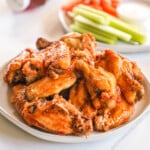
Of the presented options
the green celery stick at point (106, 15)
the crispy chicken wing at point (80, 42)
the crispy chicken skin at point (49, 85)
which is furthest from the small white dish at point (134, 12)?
the crispy chicken skin at point (49, 85)

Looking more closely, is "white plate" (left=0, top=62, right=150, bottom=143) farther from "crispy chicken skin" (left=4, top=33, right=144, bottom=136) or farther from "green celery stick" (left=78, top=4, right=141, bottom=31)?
"green celery stick" (left=78, top=4, right=141, bottom=31)

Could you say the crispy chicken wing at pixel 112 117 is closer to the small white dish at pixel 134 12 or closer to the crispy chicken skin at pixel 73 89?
the crispy chicken skin at pixel 73 89

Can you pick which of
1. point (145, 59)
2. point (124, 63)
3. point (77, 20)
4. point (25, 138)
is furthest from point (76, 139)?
point (77, 20)

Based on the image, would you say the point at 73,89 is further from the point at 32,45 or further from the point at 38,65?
the point at 32,45

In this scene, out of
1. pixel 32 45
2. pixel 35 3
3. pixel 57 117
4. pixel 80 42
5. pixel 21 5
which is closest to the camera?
pixel 57 117

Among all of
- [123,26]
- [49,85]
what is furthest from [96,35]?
[49,85]

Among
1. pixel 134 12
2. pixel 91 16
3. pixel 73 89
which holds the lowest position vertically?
pixel 134 12
